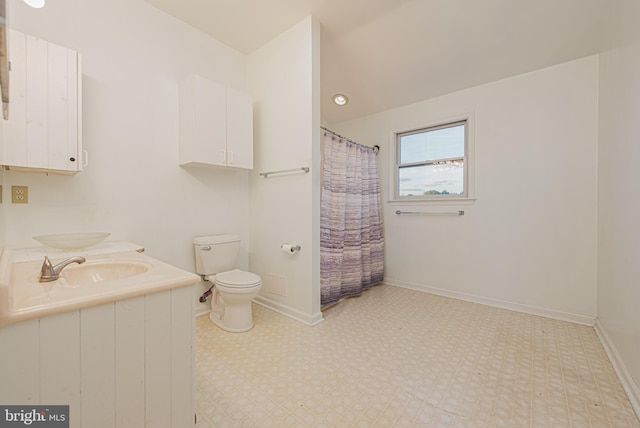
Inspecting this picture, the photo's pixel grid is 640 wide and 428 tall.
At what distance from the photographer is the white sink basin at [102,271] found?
120cm

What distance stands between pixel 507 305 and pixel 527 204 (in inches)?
37.6

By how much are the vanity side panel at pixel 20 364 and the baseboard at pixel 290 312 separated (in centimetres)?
164

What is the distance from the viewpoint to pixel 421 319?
2.25m

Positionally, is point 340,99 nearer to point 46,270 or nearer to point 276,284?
point 276,284

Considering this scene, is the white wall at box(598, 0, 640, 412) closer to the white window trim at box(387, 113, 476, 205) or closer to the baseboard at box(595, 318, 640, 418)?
the baseboard at box(595, 318, 640, 418)

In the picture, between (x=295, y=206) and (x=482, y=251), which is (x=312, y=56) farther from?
(x=482, y=251)

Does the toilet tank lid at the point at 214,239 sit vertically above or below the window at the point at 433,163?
below

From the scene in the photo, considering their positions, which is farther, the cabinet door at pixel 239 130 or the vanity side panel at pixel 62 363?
the cabinet door at pixel 239 130

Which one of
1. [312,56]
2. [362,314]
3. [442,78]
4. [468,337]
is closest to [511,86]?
[442,78]

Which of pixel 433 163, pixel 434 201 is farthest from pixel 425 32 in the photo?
pixel 434 201

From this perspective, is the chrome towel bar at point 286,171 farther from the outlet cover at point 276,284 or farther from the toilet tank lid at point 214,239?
the outlet cover at point 276,284

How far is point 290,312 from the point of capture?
2289 millimetres

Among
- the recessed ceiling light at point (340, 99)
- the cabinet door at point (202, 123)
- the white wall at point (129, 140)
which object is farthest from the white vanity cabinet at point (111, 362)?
the recessed ceiling light at point (340, 99)

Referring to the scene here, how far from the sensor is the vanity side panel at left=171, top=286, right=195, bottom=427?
3.04 feet
